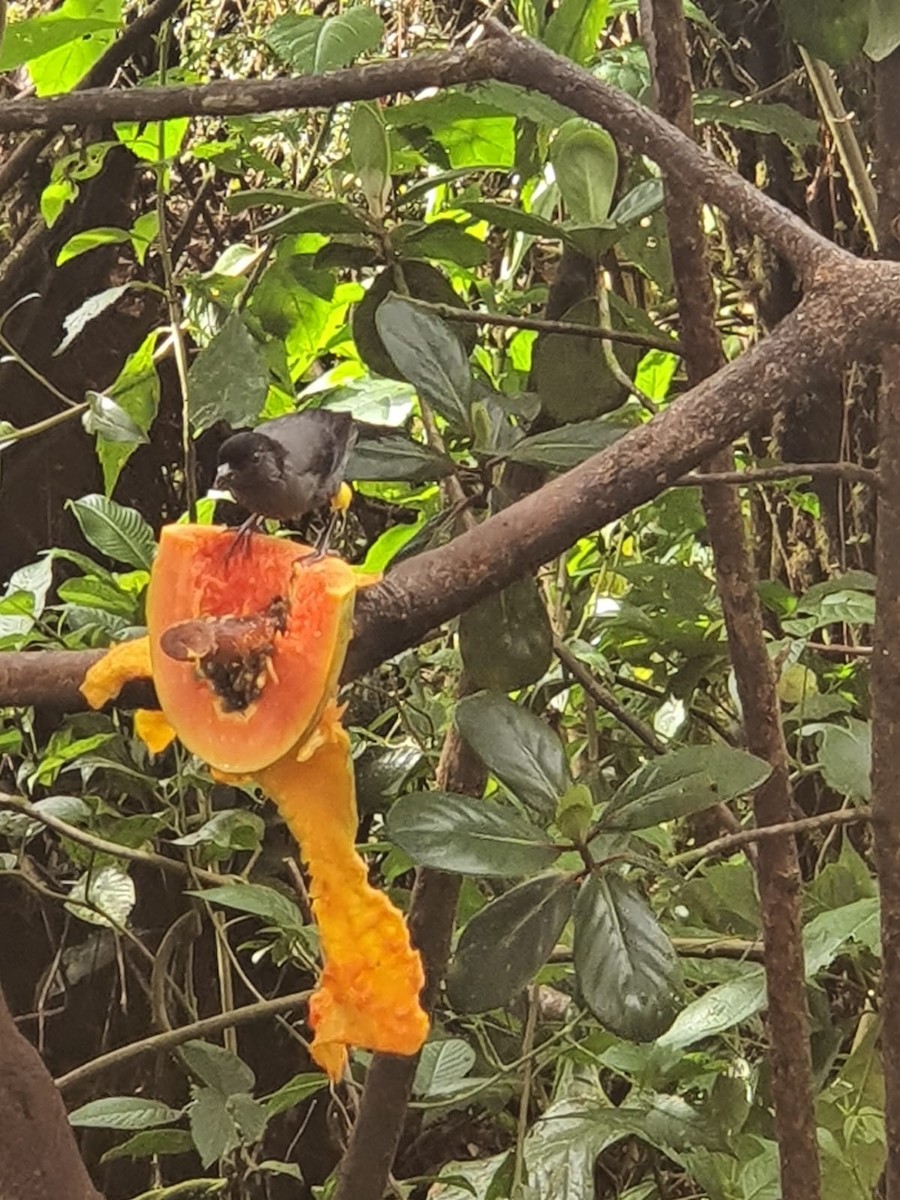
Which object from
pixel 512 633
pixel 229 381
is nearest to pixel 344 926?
pixel 512 633

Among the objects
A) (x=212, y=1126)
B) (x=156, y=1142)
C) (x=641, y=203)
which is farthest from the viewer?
(x=156, y=1142)

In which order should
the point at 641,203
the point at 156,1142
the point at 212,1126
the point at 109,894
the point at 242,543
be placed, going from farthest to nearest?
1. the point at 109,894
2. the point at 156,1142
3. the point at 212,1126
4. the point at 641,203
5. the point at 242,543

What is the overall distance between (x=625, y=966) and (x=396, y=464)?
0.24 metres

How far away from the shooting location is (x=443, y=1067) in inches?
32.3

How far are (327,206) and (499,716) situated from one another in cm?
26

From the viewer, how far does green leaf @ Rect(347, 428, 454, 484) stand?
60 centimetres

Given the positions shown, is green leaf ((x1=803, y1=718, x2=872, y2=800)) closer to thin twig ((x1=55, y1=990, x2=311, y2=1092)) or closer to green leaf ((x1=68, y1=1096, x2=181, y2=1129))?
thin twig ((x1=55, y1=990, x2=311, y2=1092))

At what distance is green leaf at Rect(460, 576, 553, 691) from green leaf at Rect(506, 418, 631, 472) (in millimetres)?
73

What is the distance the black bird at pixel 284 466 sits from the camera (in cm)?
57

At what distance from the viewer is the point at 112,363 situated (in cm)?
145

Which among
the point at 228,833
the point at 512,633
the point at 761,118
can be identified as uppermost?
the point at 761,118

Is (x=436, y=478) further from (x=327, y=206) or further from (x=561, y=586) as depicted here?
(x=561, y=586)

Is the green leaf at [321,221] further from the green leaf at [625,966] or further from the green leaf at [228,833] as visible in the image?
the green leaf at [228,833]

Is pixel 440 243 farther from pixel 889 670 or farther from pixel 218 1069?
pixel 218 1069
